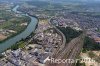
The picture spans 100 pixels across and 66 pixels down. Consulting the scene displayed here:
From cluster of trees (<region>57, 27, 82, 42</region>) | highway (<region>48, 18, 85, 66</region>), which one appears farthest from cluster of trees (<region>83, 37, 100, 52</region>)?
cluster of trees (<region>57, 27, 82, 42</region>)

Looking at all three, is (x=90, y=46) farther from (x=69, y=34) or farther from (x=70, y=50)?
(x=69, y=34)

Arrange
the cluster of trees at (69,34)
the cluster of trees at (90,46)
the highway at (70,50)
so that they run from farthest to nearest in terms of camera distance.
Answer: the cluster of trees at (69,34) < the cluster of trees at (90,46) < the highway at (70,50)

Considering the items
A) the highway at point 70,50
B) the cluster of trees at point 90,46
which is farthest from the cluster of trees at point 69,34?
the cluster of trees at point 90,46

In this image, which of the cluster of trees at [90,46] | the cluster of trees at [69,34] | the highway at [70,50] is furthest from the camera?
the cluster of trees at [69,34]

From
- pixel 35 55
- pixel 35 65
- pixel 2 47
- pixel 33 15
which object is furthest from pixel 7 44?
pixel 33 15

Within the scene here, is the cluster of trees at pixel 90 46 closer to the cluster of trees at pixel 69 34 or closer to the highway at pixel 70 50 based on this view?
the highway at pixel 70 50

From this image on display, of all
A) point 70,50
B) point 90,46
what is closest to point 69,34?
point 90,46

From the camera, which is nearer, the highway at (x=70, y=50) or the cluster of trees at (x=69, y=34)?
the highway at (x=70, y=50)

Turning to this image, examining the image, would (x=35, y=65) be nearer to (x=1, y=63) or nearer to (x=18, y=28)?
(x=1, y=63)

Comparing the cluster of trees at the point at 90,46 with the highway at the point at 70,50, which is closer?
the highway at the point at 70,50

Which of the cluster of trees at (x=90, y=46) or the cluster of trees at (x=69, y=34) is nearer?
the cluster of trees at (x=90, y=46)

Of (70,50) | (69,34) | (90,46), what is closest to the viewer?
(70,50)
